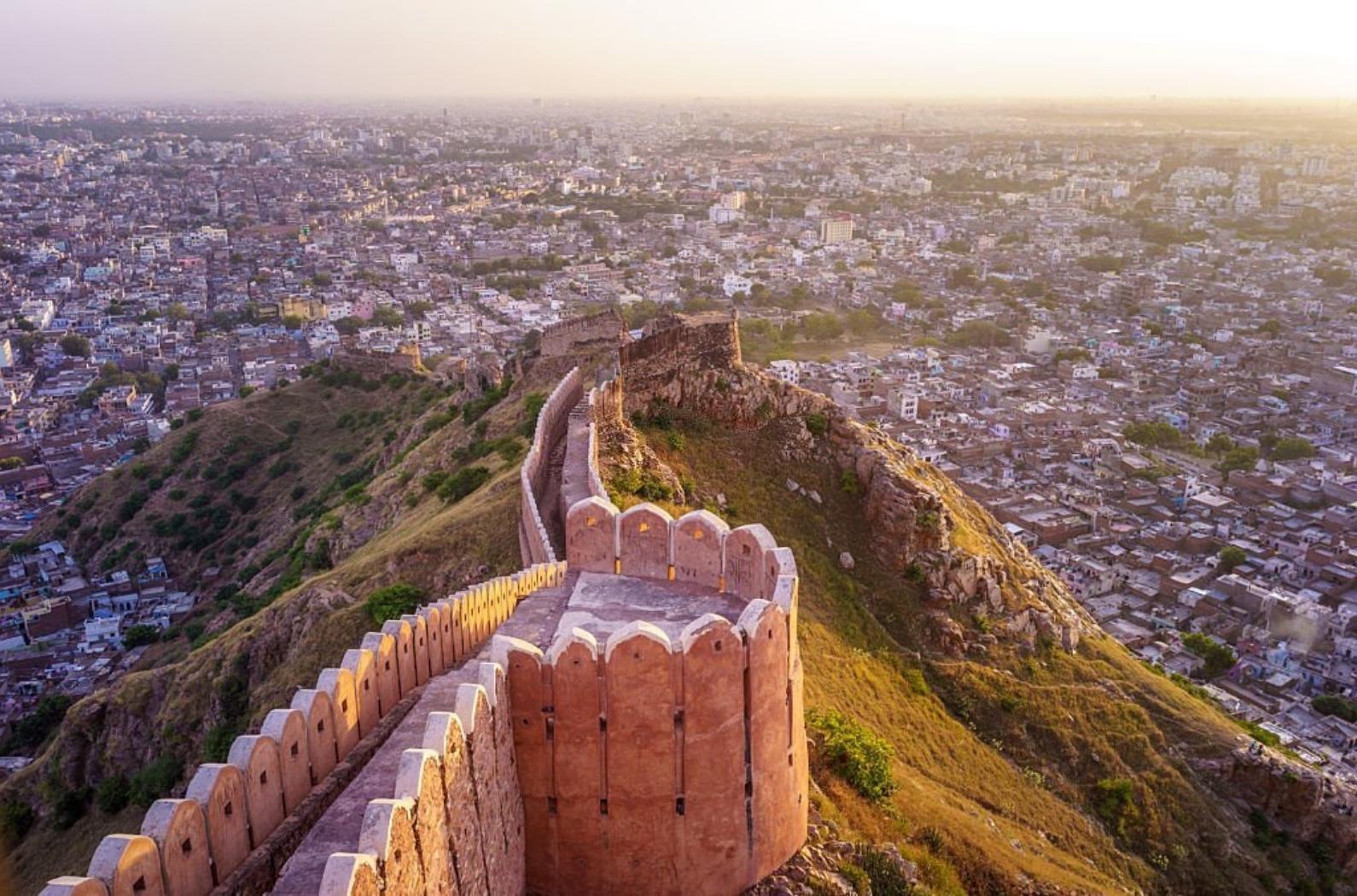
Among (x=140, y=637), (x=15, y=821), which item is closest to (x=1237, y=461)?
(x=140, y=637)

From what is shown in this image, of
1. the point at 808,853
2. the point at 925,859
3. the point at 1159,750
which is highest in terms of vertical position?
the point at 808,853

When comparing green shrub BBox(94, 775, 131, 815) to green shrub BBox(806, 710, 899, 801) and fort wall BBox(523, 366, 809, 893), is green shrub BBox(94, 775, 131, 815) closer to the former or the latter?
green shrub BBox(806, 710, 899, 801)

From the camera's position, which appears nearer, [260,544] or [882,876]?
[882,876]

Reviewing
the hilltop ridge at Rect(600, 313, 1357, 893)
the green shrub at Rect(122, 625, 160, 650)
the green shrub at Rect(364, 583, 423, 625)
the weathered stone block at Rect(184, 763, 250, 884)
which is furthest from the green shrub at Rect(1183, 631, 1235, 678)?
the green shrub at Rect(122, 625, 160, 650)

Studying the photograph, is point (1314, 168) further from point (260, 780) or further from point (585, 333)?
point (260, 780)

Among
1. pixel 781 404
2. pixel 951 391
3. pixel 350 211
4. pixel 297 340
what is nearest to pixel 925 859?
pixel 781 404

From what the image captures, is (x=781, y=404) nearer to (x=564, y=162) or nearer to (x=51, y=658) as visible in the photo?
(x=51, y=658)
